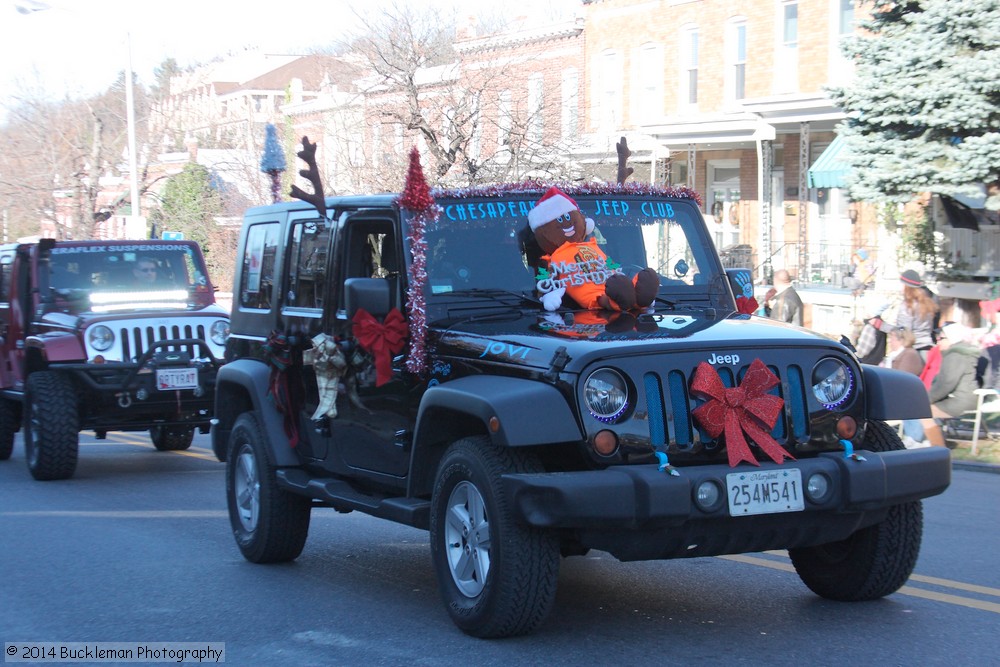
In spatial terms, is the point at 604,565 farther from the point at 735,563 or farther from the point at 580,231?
the point at 580,231

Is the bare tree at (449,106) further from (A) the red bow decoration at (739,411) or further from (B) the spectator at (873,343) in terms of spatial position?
(A) the red bow decoration at (739,411)

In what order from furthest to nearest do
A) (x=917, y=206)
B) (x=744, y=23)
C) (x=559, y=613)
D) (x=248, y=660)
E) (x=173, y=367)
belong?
(x=744, y=23), (x=917, y=206), (x=173, y=367), (x=559, y=613), (x=248, y=660)

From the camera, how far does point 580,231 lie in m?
6.61

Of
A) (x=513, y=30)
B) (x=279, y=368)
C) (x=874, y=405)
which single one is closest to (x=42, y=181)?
(x=513, y=30)

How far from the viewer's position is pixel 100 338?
1177 centimetres

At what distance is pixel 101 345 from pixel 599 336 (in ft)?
24.5

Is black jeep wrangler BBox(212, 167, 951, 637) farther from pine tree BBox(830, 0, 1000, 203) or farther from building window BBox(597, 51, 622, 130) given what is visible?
building window BBox(597, 51, 622, 130)

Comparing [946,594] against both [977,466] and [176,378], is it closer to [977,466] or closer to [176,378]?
[977,466]

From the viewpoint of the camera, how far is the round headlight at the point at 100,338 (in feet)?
38.5

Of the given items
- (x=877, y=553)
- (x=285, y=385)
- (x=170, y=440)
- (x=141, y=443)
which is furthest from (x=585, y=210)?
(x=141, y=443)

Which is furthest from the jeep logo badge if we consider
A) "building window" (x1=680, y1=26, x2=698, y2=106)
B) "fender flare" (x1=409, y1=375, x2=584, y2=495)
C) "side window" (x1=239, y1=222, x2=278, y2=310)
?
"building window" (x1=680, y1=26, x2=698, y2=106)

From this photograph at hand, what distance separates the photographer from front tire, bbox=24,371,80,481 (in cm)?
1138

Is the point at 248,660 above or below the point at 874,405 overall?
below

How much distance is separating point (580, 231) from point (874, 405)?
5.83ft
